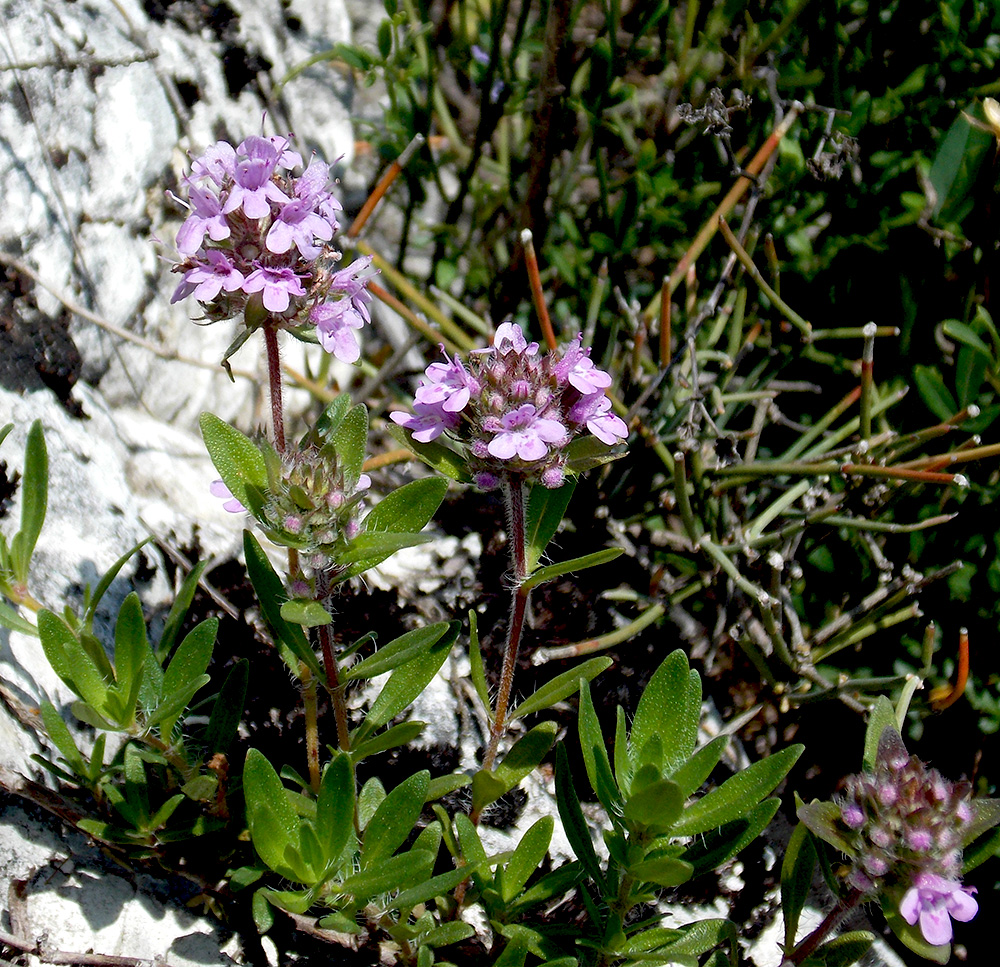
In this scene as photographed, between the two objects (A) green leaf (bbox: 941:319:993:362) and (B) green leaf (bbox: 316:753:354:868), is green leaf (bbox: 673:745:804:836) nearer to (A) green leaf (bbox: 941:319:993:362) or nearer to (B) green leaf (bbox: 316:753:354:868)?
(B) green leaf (bbox: 316:753:354:868)

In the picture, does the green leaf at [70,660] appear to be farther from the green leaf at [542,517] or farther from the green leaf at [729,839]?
the green leaf at [729,839]

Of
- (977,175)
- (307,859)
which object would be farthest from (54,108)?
(977,175)

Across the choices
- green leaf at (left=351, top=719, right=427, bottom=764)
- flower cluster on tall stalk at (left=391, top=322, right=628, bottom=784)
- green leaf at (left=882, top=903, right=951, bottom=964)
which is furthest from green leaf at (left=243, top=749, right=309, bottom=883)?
green leaf at (left=882, top=903, right=951, bottom=964)

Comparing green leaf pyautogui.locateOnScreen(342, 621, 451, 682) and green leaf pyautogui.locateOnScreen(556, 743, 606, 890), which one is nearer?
green leaf pyautogui.locateOnScreen(342, 621, 451, 682)

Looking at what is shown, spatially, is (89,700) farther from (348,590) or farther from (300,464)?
(348,590)

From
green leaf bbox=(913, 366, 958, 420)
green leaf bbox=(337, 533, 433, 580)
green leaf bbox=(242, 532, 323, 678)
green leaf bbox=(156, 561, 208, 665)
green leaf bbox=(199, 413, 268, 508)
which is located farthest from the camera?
green leaf bbox=(913, 366, 958, 420)

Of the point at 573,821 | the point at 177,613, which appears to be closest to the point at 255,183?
the point at 177,613

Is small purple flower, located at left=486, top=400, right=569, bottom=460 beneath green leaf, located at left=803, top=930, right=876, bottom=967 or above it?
above
